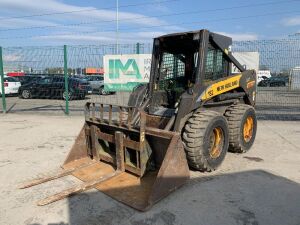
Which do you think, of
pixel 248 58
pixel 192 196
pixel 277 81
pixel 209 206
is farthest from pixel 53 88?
pixel 209 206

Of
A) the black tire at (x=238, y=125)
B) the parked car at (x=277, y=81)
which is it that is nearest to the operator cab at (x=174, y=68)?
the black tire at (x=238, y=125)

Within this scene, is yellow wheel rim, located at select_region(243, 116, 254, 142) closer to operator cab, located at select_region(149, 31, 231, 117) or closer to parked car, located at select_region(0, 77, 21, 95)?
operator cab, located at select_region(149, 31, 231, 117)

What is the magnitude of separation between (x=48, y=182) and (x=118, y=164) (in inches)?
44.9

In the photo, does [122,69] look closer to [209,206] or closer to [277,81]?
[209,206]

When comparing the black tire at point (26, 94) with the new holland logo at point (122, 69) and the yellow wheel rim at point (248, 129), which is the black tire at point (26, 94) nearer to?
the new holland logo at point (122, 69)

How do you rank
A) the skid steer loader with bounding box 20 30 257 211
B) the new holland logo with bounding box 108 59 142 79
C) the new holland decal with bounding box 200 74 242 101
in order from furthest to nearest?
1. the new holland logo with bounding box 108 59 142 79
2. the new holland decal with bounding box 200 74 242 101
3. the skid steer loader with bounding box 20 30 257 211

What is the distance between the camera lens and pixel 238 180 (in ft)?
16.4

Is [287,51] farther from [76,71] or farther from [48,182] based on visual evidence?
[48,182]

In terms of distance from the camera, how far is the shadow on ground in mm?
3750

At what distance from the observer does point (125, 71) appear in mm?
10984

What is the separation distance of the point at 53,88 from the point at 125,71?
24.9 feet

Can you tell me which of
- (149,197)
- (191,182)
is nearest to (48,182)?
(149,197)

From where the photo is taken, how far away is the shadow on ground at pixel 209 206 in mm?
3750

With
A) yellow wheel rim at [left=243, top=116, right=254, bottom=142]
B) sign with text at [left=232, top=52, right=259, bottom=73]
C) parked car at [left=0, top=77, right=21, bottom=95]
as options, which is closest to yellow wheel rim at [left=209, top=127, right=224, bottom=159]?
yellow wheel rim at [left=243, top=116, right=254, bottom=142]
